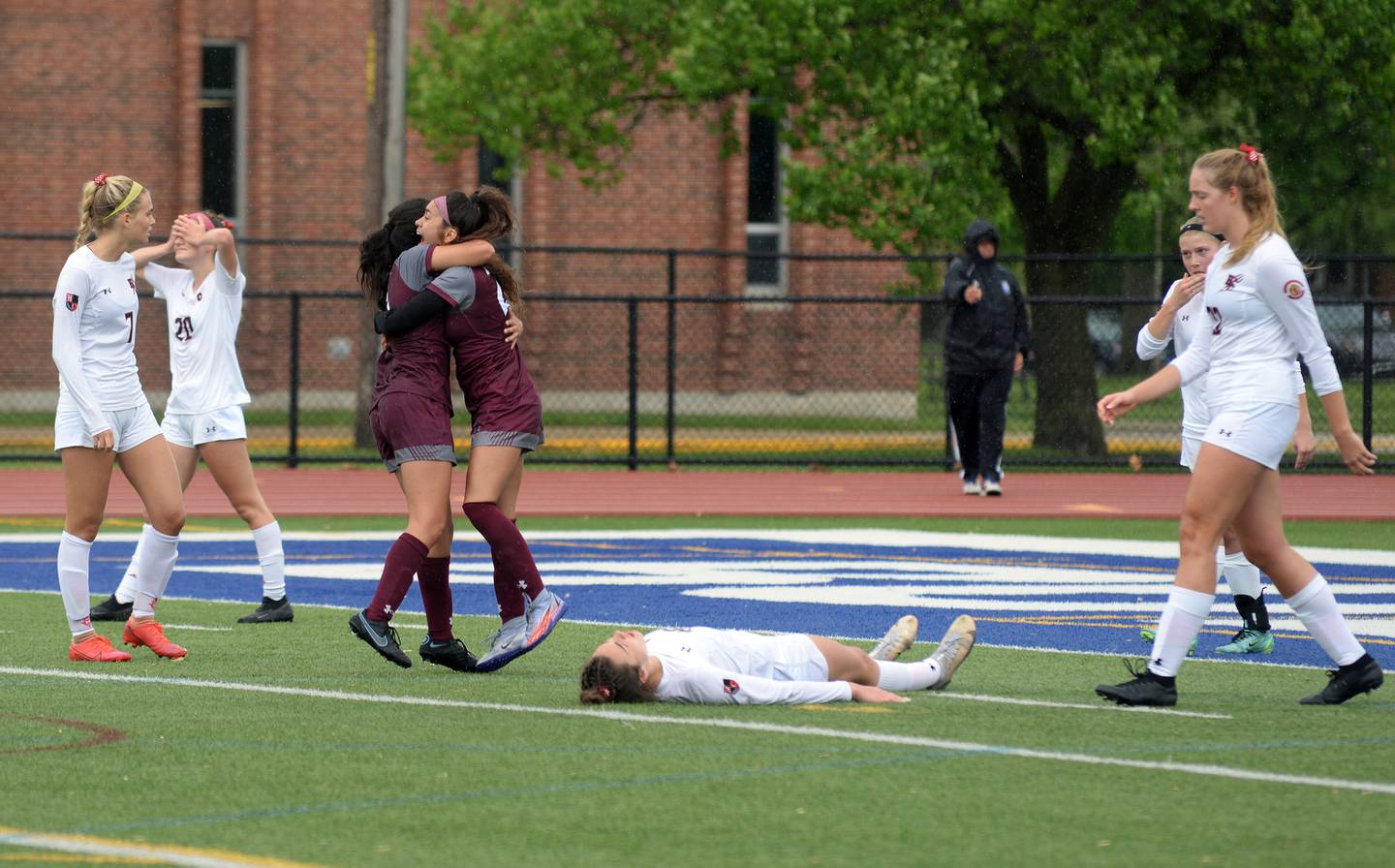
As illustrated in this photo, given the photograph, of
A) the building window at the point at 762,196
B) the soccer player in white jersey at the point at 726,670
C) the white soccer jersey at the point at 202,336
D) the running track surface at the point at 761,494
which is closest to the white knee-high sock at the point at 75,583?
the white soccer jersey at the point at 202,336

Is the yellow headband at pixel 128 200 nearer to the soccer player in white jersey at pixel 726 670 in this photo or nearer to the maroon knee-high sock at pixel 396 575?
the maroon knee-high sock at pixel 396 575

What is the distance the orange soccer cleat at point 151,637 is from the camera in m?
9.30

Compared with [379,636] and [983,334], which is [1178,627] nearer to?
[379,636]

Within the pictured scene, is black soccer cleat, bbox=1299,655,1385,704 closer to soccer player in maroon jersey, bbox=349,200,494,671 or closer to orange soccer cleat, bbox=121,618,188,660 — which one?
soccer player in maroon jersey, bbox=349,200,494,671

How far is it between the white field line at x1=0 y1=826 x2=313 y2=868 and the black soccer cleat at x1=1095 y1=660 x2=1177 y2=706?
11.7 ft

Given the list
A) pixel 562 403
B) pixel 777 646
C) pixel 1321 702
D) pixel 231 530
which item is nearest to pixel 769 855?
pixel 777 646

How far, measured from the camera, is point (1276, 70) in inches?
910

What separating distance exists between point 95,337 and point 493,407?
1855 millimetres

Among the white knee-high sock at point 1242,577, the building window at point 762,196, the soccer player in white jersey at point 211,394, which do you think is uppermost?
the building window at point 762,196

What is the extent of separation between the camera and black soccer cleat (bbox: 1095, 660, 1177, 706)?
25.5ft

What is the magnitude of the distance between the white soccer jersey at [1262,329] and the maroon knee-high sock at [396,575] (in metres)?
3.00

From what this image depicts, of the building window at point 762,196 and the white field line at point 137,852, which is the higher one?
the building window at point 762,196

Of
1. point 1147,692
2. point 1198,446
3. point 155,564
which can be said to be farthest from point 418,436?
point 1198,446

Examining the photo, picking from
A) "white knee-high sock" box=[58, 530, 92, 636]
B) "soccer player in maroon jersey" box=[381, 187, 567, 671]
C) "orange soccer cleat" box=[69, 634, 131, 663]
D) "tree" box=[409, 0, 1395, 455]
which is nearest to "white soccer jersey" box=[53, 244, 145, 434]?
"white knee-high sock" box=[58, 530, 92, 636]
